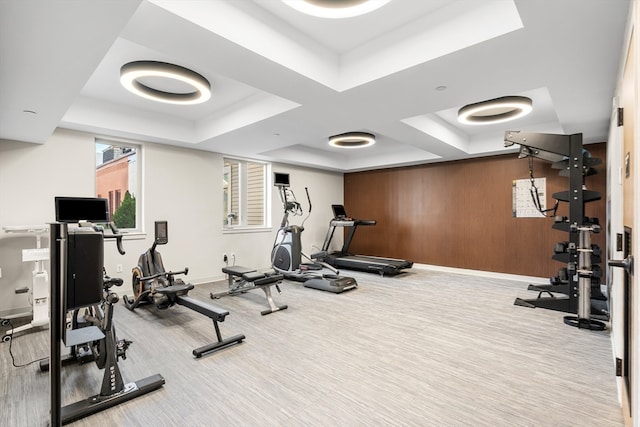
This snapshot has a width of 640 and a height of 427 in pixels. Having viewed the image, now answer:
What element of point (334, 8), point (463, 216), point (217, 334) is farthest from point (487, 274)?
point (334, 8)

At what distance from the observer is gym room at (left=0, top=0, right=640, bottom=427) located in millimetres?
1917

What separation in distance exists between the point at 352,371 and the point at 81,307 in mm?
1956

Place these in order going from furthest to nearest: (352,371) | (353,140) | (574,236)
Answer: (353,140) → (574,236) → (352,371)

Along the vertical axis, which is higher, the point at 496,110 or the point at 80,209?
the point at 496,110

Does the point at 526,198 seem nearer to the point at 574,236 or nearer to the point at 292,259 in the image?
the point at 574,236

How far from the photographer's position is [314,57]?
2.79 m

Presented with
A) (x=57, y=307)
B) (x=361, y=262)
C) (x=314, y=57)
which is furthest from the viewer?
(x=361, y=262)

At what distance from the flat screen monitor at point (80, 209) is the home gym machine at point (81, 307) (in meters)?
1.16

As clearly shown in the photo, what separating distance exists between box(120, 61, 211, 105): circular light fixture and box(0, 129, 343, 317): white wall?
4.85ft

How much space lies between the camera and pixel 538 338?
3.13 m

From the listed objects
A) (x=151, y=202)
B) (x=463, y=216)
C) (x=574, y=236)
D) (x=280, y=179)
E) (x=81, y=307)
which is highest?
(x=280, y=179)

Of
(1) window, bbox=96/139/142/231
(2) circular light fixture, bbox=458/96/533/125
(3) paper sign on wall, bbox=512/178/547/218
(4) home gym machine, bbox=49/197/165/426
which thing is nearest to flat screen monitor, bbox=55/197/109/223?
(4) home gym machine, bbox=49/197/165/426

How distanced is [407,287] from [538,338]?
2.36 m

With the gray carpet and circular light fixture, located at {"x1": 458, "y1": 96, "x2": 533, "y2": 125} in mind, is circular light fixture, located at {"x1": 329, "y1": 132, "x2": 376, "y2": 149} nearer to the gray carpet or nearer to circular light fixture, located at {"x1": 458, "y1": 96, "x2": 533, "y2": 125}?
circular light fixture, located at {"x1": 458, "y1": 96, "x2": 533, "y2": 125}
